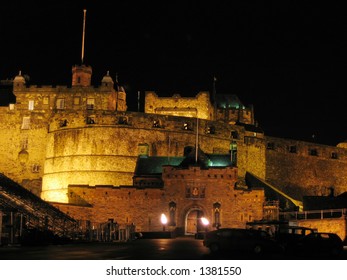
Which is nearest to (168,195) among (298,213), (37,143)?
(298,213)

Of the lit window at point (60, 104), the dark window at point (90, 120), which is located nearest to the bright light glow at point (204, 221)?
the dark window at point (90, 120)

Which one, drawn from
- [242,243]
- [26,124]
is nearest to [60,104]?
[26,124]

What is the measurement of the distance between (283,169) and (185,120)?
12.3 m

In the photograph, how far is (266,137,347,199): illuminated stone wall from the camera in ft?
218

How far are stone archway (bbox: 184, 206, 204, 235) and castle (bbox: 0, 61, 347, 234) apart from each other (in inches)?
2.9

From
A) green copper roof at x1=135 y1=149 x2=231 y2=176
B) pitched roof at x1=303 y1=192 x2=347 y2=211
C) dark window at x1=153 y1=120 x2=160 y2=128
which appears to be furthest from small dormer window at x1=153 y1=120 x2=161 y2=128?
pitched roof at x1=303 y1=192 x2=347 y2=211

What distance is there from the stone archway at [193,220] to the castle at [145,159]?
2.9 inches

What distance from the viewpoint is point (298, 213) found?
48.5 m

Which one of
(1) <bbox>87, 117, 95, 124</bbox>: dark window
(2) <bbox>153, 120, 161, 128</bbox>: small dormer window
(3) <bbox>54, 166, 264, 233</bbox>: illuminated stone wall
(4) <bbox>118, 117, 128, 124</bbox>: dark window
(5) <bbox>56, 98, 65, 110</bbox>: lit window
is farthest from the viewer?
(5) <bbox>56, 98, 65, 110</bbox>: lit window

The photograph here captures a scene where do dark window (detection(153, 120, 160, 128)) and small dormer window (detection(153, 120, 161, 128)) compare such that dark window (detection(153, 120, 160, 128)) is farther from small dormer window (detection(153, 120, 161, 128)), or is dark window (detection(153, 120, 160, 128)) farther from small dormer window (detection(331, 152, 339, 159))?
small dormer window (detection(331, 152, 339, 159))

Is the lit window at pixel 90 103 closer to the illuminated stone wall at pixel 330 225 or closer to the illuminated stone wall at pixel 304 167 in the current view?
the illuminated stone wall at pixel 304 167

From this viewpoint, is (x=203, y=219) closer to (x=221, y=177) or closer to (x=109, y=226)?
(x=221, y=177)

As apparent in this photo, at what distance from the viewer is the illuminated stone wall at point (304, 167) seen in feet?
218

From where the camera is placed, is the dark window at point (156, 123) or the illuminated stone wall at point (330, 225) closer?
the illuminated stone wall at point (330, 225)
